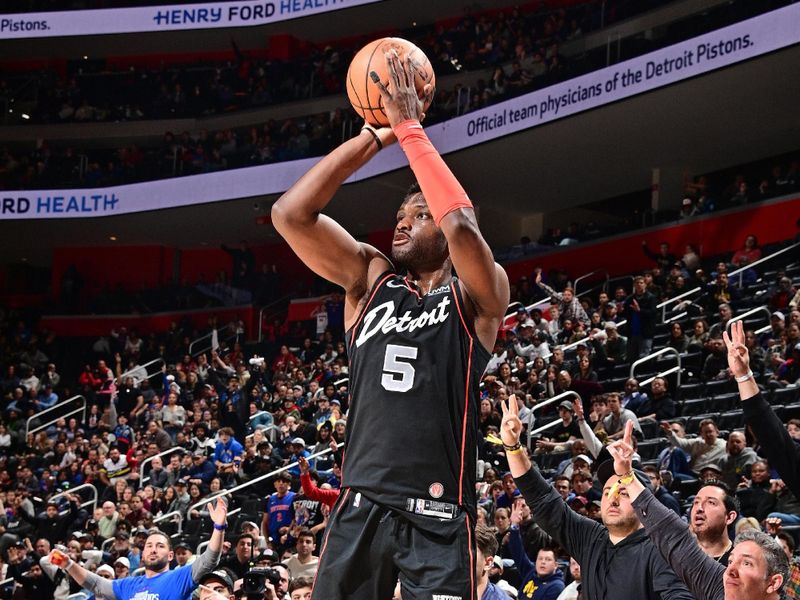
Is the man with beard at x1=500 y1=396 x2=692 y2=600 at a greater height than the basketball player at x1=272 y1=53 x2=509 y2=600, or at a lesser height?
lesser

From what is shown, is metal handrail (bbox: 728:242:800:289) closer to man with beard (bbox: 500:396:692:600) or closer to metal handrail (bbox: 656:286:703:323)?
metal handrail (bbox: 656:286:703:323)

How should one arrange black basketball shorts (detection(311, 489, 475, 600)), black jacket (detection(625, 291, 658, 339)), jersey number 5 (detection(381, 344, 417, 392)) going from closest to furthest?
black basketball shorts (detection(311, 489, 475, 600)) < jersey number 5 (detection(381, 344, 417, 392)) < black jacket (detection(625, 291, 658, 339))

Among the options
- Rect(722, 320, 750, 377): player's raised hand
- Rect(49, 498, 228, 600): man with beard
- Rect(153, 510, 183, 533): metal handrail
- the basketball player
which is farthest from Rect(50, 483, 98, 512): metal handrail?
the basketball player

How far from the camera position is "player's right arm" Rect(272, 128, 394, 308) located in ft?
10.9

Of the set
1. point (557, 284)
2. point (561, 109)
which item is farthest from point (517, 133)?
point (557, 284)

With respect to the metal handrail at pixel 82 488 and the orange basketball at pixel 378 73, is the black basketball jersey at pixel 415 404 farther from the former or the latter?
the metal handrail at pixel 82 488

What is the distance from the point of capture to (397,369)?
323cm

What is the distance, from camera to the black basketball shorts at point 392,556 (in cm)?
304

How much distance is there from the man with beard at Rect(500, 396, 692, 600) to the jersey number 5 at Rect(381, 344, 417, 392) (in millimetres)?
1349

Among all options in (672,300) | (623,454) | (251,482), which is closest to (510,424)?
(623,454)

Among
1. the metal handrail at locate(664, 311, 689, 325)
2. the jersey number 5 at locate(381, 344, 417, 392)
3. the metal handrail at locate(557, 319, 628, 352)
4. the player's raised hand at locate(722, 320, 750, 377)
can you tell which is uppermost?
the metal handrail at locate(664, 311, 689, 325)

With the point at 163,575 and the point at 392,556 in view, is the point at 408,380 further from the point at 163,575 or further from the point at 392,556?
the point at 163,575

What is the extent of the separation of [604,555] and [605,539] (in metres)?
0.09

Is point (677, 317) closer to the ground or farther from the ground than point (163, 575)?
farther from the ground
